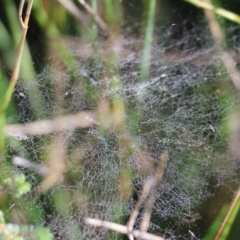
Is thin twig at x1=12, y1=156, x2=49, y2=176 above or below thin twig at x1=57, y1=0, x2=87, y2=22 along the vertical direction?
below

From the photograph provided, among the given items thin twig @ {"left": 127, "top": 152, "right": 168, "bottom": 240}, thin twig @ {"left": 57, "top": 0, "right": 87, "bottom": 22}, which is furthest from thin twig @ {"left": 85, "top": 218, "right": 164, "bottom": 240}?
thin twig @ {"left": 57, "top": 0, "right": 87, "bottom": 22}

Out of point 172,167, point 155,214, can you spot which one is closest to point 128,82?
point 172,167

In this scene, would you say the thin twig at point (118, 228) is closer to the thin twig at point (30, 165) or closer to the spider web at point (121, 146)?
the spider web at point (121, 146)

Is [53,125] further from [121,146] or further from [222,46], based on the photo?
[222,46]

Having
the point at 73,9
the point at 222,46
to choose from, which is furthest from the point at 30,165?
the point at 222,46

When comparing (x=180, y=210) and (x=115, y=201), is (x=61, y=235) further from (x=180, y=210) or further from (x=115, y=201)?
(x=180, y=210)

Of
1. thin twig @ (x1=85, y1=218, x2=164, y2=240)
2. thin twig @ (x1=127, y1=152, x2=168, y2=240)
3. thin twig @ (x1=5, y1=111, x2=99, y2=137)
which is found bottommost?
thin twig @ (x1=85, y1=218, x2=164, y2=240)

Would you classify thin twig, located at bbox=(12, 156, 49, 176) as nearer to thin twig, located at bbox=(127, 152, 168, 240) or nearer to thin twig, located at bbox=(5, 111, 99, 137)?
thin twig, located at bbox=(5, 111, 99, 137)

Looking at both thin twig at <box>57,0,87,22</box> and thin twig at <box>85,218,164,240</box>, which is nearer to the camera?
thin twig at <box>85,218,164,240</box>
